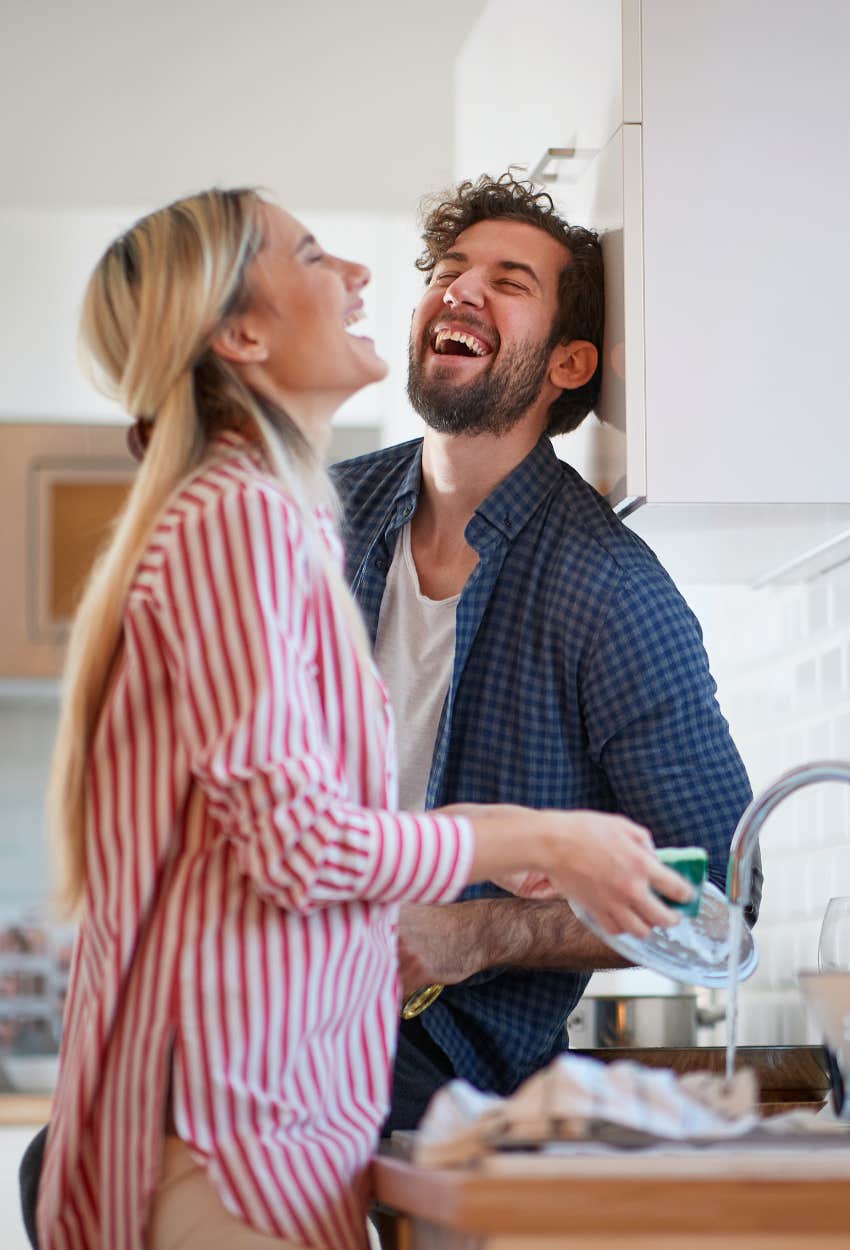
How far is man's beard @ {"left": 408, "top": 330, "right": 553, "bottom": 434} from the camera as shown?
215 cm

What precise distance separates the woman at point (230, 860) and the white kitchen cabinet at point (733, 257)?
0.70 meters

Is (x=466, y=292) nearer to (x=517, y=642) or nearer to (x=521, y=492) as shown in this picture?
(x=521, y=492)

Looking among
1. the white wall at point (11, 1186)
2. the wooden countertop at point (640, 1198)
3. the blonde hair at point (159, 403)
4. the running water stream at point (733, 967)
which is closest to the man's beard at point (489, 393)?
the blonde hair at point (159, 403)

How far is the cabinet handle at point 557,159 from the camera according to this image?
6.99 feet

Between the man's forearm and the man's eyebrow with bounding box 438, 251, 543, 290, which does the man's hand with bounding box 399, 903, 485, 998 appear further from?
the man's eyebrow with bounding box 438, 251, 543, 290

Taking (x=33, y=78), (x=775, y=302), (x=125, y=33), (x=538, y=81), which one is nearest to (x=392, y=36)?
(x=125, y=33)

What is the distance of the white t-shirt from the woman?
2.33 ft

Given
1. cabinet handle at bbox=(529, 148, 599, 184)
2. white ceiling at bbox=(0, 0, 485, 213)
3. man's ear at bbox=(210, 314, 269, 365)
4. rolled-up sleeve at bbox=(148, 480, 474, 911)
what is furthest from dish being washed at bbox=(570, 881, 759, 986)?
white ceiling at bbox=(0, 0, 485, 213)

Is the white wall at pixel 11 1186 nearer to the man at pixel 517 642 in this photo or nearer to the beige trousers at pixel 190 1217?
the man at pixel 517 642

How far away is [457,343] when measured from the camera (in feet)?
7.20

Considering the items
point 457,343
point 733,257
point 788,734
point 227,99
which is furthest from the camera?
point 227,99

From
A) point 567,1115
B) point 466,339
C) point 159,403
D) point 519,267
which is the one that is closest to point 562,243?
point 519,267

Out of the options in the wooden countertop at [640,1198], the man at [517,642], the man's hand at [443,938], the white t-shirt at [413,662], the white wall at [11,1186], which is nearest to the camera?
the wooden countertop at [640,1198]

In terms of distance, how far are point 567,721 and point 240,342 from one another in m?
0.74
